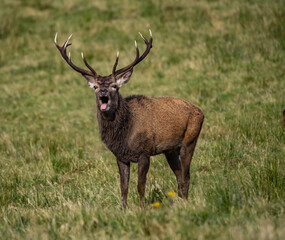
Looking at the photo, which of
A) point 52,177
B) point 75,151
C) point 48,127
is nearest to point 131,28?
point 48,127

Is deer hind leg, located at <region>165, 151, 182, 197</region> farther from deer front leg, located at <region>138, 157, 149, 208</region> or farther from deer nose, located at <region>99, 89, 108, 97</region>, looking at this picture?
deer nose, located at <region>99, 89, 108, 97</region>

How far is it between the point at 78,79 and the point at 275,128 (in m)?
7.26

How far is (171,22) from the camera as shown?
601 inches

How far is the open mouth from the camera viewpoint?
557 cm

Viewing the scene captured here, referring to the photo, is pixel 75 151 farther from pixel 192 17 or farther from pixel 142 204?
pixel 192 17

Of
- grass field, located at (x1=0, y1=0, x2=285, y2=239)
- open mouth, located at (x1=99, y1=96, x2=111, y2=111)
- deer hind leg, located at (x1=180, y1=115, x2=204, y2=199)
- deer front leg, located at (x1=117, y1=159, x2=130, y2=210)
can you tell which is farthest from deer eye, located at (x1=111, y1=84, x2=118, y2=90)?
grass field, located at (x1=0, y1=0, x2=285, y2=239)

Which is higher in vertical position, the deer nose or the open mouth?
the deer nose

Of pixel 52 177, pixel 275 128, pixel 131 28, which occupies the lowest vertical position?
pixel 52 177

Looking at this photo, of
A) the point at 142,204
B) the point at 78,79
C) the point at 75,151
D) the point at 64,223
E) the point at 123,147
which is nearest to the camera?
the point at 64,223

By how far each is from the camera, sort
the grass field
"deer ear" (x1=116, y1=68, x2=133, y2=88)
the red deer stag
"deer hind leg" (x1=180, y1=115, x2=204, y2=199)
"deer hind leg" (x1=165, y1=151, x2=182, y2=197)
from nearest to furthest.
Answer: the grass field → the red deer stag → "deer ear" (x1=116, y1=68, x2=133, y2=88) → "deer hind leg" (x1=180, y1=115, x2=204, y2=199) → "deer hind leg" (x1=165, y1=151, x2=182, y2=197)

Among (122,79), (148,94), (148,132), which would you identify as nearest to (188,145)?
(148,132)

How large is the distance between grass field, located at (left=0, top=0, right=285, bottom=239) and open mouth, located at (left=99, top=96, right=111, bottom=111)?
107 centimetres

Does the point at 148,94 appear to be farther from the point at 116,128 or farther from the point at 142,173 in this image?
the point at 142,173

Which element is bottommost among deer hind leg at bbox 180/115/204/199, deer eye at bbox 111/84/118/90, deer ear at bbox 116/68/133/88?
deer hind leg at bbox 180/115/204/199
